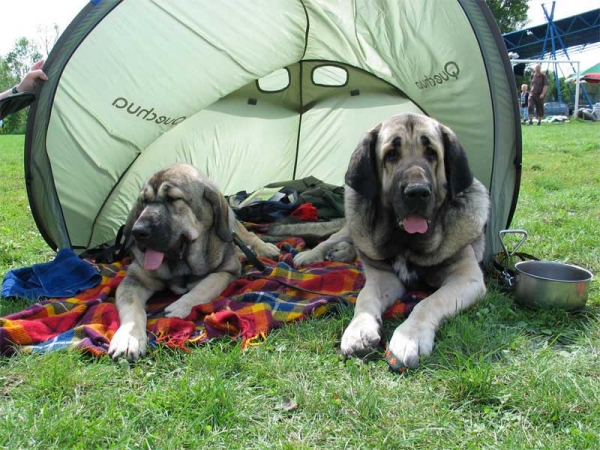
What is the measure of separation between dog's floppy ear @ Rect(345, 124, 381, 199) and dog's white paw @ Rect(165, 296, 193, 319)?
130 cm

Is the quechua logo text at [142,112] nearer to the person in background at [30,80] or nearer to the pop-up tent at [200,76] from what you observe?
the pop-up tent at [200,76]

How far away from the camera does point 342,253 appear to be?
412 centimetres

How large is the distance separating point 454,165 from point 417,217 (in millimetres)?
477

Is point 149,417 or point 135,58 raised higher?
point 135,58

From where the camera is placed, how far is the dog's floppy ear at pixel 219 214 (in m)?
3.62

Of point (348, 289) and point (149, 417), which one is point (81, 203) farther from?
point (149, 417)

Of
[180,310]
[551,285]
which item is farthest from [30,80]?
[551,285]

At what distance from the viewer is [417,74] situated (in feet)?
14.7

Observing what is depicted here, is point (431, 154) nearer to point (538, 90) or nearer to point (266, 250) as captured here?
point (266, 250)

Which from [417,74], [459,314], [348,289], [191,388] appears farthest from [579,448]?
[417,74]

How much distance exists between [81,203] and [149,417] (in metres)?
2.89

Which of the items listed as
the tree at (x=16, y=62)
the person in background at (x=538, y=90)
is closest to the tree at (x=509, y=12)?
the person in background at (x=538, y=90)

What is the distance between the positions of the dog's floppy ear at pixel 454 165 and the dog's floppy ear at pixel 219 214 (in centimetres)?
158

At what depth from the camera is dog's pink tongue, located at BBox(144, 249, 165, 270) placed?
329 cm
